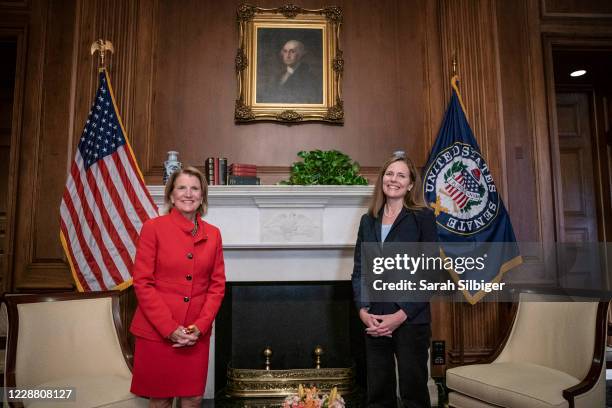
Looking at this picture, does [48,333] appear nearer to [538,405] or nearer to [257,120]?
[257,120]

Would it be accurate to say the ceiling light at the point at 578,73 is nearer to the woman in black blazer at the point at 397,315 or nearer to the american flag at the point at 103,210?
the woman in black blazer at the point at 397,315

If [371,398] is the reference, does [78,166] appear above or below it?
above

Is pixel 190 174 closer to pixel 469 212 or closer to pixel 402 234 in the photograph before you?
pixel 402 234

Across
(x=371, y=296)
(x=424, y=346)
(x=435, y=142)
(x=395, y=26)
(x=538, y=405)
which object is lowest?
(x=538, y=405)

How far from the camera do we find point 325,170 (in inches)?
139

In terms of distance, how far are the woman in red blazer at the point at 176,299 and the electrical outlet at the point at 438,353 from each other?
2.09 meters

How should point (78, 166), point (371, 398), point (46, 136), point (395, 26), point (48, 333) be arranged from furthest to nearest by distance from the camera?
point (395, 26) < point (46, 136) < point (78, 166) < point (48, 333) < point (371, 398)

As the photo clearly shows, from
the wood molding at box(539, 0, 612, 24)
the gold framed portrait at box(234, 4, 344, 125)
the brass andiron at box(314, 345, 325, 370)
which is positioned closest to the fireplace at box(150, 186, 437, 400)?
the brass andiron at box(314, 345, 325, 370)

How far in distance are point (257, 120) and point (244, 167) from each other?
0.54m

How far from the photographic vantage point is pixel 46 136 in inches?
147

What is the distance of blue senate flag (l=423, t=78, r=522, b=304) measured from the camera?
11.6 ft

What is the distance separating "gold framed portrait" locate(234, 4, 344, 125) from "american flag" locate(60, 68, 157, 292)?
103 centimetres

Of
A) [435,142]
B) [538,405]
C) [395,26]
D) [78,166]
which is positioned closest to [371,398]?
[538,405]

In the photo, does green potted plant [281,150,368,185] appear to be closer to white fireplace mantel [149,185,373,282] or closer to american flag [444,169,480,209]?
white fireplace mantel [149,185,373,282]
